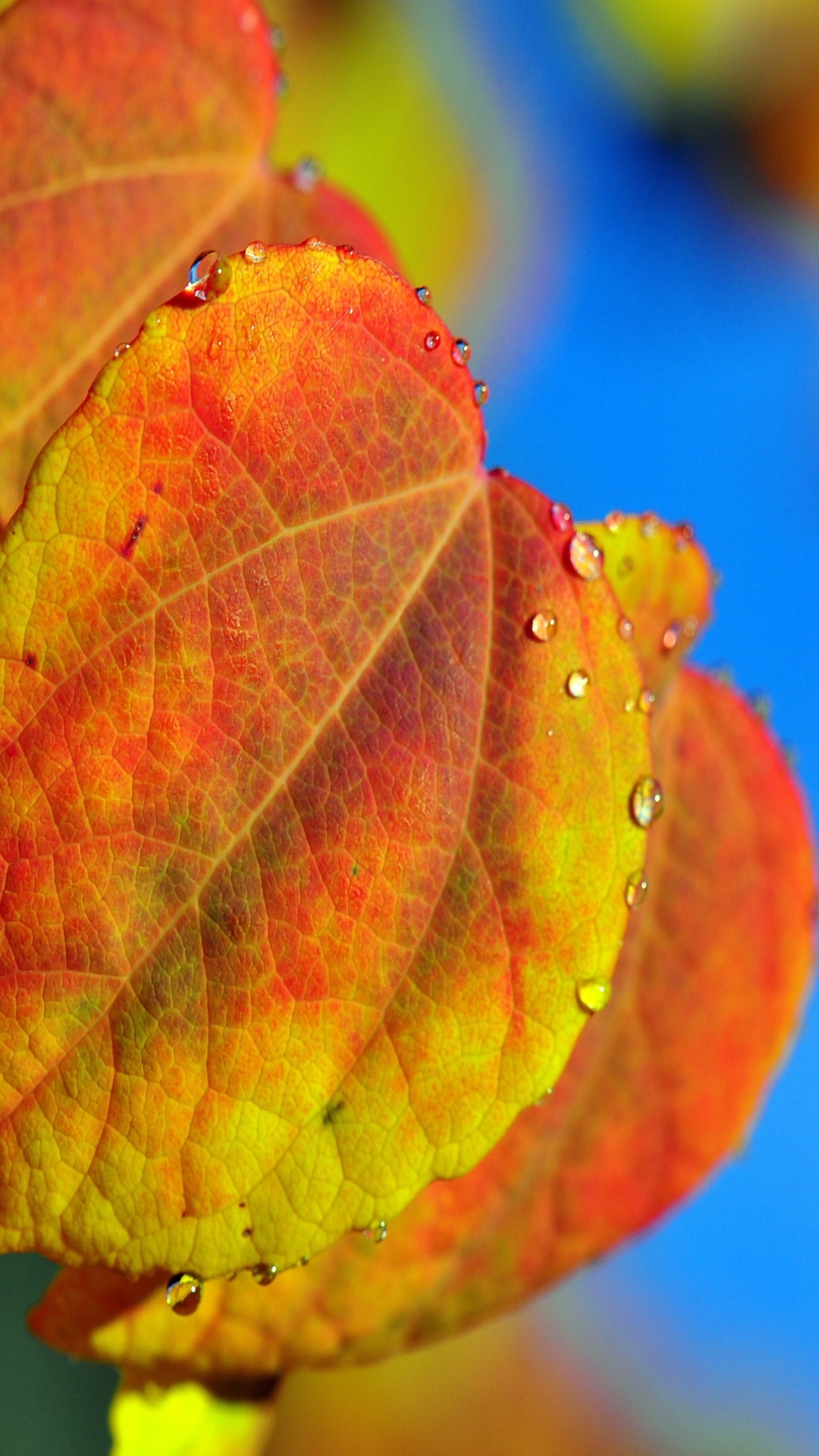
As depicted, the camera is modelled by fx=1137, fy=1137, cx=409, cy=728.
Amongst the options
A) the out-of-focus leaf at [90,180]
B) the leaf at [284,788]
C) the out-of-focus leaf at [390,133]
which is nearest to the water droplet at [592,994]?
the leaf at [284,788]

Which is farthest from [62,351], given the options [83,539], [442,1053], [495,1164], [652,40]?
[652,40]

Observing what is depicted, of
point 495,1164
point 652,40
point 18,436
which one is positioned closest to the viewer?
point 18,436

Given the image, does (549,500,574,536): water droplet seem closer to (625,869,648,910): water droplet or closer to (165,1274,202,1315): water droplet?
(625,869,648,910): water droplet

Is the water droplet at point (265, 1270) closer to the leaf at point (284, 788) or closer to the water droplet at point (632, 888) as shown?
the leaf at point (284, 788)

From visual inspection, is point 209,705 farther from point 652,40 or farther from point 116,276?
point 652,40

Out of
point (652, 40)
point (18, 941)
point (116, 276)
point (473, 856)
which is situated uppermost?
point (652, 40)

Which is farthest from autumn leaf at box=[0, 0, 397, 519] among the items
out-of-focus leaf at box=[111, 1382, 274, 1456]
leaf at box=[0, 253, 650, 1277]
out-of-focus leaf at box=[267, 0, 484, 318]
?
out-of-focus leaf at box=[267, 0, 484, 318]

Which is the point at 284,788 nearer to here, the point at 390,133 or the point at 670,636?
the point at 670,636
